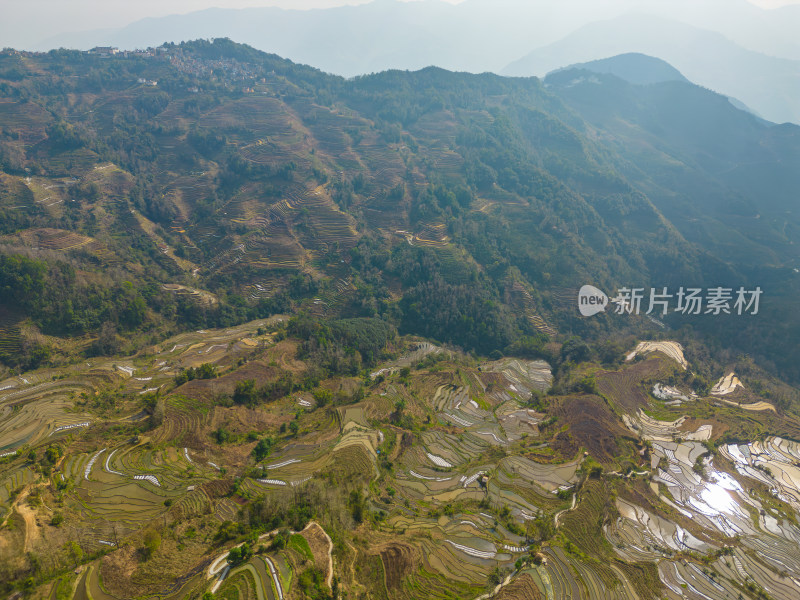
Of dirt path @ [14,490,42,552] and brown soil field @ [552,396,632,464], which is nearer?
dirt path @ [14,490,42,552]

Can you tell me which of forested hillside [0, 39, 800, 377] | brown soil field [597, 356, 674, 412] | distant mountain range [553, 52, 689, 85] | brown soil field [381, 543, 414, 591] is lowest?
brown soil field [597, 356, 674, 412]

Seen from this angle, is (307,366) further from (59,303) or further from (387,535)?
(59,303)

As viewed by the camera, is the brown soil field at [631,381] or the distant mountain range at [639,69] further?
the distant mountain range at [639,69]

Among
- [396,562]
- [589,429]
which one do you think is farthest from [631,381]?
[396,562]

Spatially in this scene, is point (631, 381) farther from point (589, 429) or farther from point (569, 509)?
point (569, 509)

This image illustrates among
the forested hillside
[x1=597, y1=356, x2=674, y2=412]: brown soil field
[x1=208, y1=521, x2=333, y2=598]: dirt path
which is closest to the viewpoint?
[x1=208, y1=521, x2=333, y2=598]: dirt path

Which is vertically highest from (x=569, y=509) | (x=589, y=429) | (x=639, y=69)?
(x=639, y=69)

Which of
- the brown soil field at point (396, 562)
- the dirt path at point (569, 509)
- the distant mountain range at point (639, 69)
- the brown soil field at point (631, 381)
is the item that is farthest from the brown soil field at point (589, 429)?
the distant mountain range at point (639, 69)

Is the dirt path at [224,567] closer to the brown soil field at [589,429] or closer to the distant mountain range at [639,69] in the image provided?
the brown soil field at [589,429]

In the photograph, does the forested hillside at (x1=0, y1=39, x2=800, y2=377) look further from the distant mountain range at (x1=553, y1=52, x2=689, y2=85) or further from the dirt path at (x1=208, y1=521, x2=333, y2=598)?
the distant mountain range at (x1=553, y1=52, x2=689, y2=85)

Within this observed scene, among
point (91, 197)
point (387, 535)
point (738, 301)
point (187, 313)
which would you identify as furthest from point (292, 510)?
point (738, 301)

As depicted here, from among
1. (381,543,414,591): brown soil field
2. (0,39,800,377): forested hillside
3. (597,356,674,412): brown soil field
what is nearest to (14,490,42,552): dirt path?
(381,543,414,591): brown soil field
